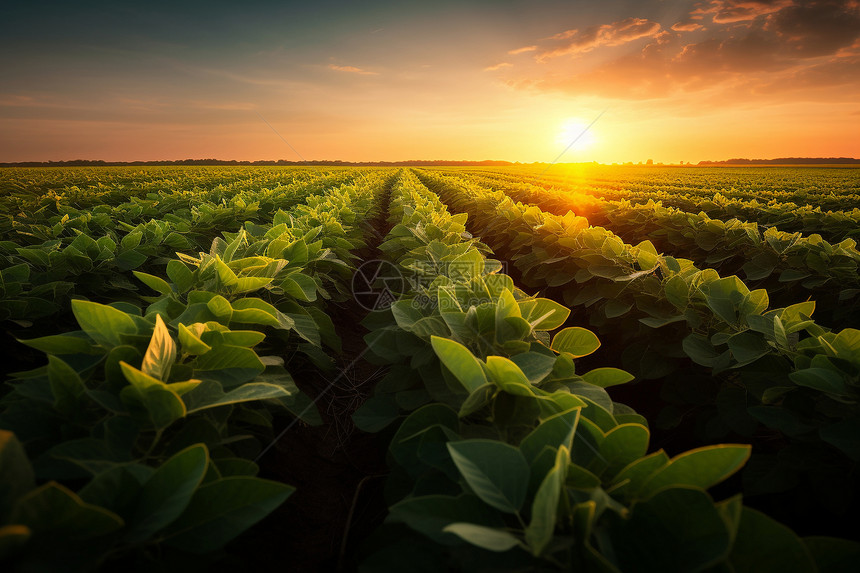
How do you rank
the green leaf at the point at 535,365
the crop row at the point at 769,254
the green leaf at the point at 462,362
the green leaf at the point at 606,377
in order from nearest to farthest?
the green leaf at the point at 462,362
the green leaf at the point at 535,365
the green leaf at the point at 606,377
the crop row at the point at 769,254

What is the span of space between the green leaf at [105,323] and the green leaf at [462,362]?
847 millimetres

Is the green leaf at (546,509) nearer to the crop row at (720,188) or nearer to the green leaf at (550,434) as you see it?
the green leaf at (550,434)

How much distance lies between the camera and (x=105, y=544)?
66cm

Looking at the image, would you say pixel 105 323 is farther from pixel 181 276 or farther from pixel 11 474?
pixel 181 276

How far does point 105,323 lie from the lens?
3.55 ft

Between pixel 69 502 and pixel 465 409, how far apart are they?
2.39 feet

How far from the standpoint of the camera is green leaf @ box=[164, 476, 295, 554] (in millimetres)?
753

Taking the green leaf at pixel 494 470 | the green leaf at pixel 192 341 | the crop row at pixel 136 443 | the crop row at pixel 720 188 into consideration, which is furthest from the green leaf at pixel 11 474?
the crop row at pixel 720 188

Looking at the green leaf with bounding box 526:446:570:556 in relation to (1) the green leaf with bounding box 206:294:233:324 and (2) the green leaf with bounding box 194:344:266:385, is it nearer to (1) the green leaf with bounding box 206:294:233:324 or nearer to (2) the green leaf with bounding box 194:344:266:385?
(2) the green leaf with bounding box 194:344:266:385

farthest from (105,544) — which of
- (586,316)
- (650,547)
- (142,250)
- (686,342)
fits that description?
(586,316)

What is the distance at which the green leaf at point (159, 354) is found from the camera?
0.93m

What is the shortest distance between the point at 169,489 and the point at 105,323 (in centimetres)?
59

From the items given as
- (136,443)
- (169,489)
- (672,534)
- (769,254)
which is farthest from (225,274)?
(769,254)

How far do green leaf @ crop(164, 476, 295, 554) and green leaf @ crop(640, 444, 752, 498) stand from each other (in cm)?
71
